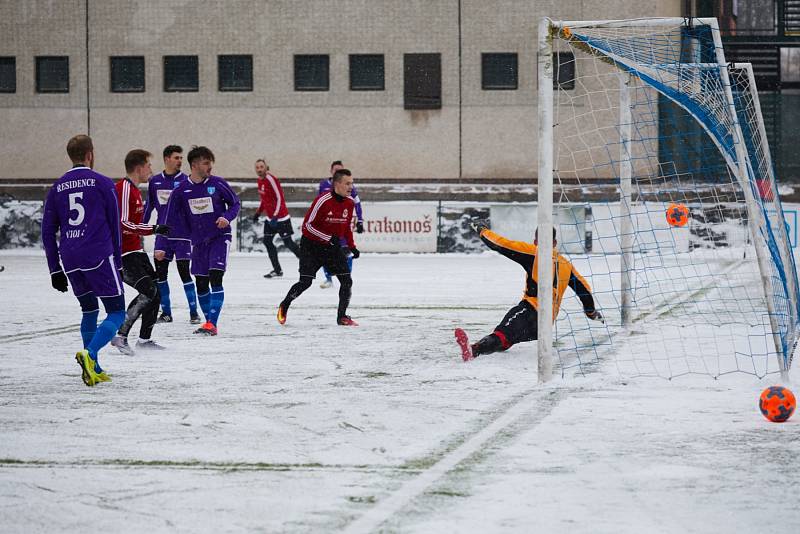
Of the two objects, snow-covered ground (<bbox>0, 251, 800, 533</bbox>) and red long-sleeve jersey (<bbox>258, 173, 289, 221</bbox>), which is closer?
snow-covered ground (<bbox>0, 251, 800, 533</bbox>)

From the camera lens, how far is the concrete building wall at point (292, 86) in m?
31.2

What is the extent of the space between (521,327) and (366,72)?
23.3 m

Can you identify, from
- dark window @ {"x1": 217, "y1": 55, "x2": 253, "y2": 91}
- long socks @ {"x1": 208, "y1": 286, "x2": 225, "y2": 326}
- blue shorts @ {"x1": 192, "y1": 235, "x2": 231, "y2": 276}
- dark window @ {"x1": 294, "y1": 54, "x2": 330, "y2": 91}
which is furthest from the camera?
dark window @ {"x1": 217, "y1": 55, "x2": 253, "y2": 91}

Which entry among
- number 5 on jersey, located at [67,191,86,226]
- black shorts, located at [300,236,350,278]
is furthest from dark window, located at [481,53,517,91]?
number 5 on jersey, located at [67,191,86,226]

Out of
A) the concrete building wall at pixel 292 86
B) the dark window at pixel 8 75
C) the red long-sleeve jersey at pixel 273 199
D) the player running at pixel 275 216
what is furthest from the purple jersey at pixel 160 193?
the dark window at pixel 8 75

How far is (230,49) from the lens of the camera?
31797mm

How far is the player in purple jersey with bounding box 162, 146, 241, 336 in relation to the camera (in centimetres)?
1105

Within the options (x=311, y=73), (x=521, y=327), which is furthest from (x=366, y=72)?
(x=521, y=327)

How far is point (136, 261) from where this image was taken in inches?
385

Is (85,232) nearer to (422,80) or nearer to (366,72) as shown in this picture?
(422,80)

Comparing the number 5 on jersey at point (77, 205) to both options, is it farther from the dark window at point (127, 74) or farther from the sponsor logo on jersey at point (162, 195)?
the dark window at point (127, 74)

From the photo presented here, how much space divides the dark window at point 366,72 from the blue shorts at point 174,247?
800 inches

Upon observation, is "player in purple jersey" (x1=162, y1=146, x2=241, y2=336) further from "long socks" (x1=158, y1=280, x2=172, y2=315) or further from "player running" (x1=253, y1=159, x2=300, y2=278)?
"player running" (x1=253, y1=159, x2=300, y2=278)

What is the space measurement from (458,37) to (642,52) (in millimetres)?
22082
